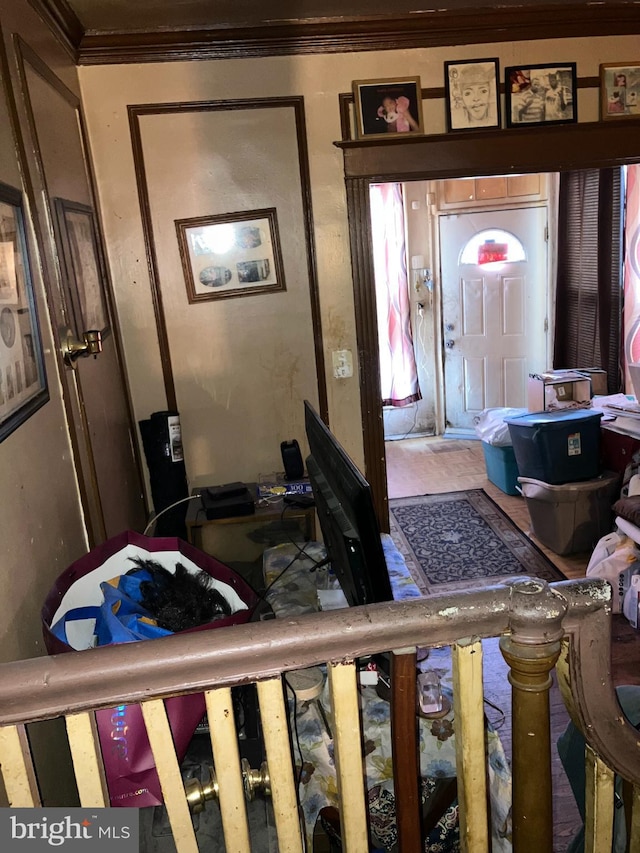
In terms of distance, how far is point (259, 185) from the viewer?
288cm

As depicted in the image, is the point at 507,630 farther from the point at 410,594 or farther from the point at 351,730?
the point at 410,594

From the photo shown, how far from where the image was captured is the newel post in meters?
0.89

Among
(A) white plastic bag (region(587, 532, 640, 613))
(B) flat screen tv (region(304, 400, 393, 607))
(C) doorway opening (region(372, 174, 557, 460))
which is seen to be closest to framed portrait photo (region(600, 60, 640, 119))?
(A) white plastic bag (region(587, 532, 640, 613))

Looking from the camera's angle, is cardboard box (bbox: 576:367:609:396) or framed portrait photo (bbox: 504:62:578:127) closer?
framed portrait photo (bbox: 504:62:578:127)

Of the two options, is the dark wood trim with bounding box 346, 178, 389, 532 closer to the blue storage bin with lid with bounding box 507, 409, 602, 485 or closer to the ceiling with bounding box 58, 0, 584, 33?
the ceiling with bounding box 58, 0, 584, 33

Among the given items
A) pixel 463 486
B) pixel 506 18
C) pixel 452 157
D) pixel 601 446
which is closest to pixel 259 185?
pixel 452 157

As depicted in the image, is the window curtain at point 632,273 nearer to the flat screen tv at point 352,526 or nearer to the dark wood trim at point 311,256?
the dark wood trim at point 311,256

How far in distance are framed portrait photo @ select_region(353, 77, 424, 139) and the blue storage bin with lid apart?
1779 mm

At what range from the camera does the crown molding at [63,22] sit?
210 centimetres

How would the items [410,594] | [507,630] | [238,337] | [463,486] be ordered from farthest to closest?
[463,486] < [238,337] < [410,594] < [507,630]

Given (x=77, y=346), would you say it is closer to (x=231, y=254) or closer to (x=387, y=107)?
(x=231, y=254)

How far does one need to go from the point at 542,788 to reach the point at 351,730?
318 mm

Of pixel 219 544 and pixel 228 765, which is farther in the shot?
pixel 219 544

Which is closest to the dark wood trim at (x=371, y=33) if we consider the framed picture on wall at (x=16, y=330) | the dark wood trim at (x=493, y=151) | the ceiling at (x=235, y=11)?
the ceiling at (x=235, y=11)
